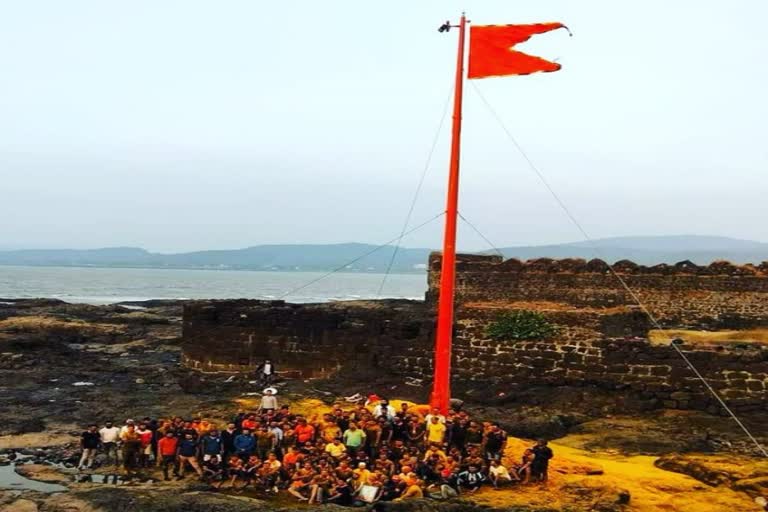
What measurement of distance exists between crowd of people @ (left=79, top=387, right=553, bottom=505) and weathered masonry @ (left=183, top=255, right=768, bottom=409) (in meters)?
5.04

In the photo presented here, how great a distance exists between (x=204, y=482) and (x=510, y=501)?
4.56m

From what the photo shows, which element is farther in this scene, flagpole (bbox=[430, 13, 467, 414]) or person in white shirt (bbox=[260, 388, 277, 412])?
person in white shirt (bbox=[260, 388, 277, 412])

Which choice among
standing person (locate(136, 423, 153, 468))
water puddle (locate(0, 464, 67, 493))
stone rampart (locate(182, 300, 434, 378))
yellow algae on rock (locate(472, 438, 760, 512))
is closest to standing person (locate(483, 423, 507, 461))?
yellow algae on rock (locate(472, 438, 760, 512))

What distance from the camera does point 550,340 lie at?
56.3 feet

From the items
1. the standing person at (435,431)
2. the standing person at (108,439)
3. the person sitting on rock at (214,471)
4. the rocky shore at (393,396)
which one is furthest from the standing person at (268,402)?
the standing person at (435,431)

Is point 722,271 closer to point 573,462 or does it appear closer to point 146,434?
point 573,462

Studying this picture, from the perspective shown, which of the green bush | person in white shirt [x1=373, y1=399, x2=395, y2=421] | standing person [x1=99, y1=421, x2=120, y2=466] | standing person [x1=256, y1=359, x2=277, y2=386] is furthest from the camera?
standing person [x1=256, y1=359, x2=277, y2=386]

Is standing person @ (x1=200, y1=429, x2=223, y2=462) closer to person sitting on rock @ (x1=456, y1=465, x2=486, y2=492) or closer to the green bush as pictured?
person sitting on rock @ (x1=456, y1=465, x2=486, y2=492)

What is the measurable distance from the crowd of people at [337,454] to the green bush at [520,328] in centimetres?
510

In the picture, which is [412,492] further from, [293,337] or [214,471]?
[293,337]

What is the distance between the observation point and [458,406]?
578 inches

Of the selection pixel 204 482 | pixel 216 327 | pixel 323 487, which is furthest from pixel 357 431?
pixel 216 327

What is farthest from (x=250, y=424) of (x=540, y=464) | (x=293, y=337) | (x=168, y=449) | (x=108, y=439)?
(x=293, y=337)

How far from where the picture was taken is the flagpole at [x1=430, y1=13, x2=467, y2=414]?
13.0 meters
